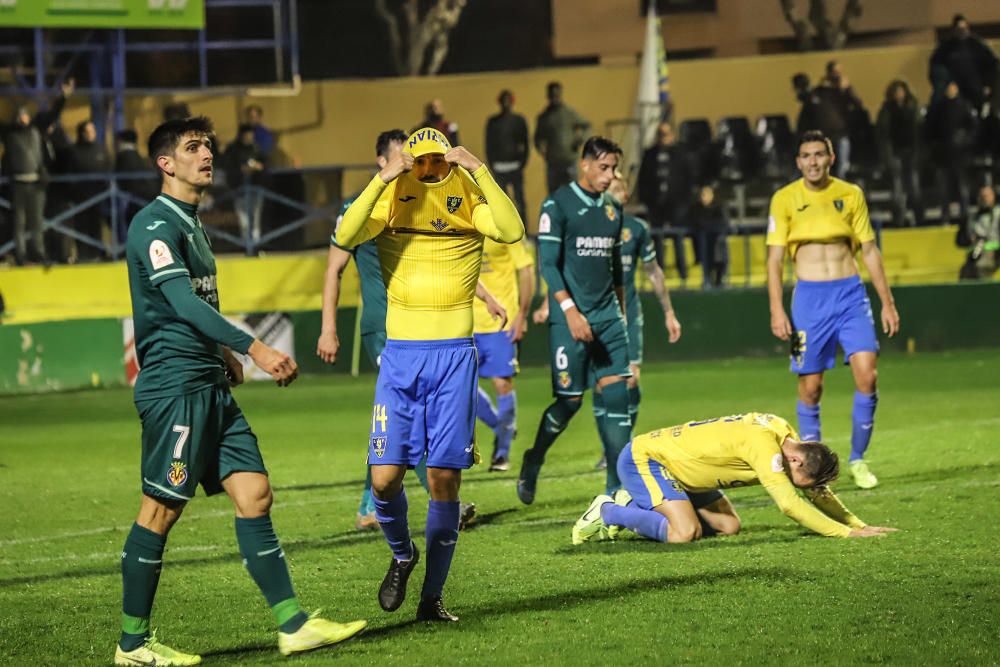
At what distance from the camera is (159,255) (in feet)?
20.8

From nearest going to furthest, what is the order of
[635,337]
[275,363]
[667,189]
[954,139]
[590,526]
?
[275,363] → [590,526] → [635,337] → [667,189] → [954,139]

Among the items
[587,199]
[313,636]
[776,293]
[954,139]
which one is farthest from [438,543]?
[954,139]

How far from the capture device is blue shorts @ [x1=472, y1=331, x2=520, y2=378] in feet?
41.6

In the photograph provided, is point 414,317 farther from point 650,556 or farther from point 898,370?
point 898,370

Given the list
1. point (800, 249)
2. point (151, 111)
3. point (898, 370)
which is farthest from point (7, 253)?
point (800, 249)

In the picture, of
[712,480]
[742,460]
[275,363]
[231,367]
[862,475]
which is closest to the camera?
[275,363]

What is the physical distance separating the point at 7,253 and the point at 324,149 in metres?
6.32

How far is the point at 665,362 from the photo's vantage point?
67.4 feet

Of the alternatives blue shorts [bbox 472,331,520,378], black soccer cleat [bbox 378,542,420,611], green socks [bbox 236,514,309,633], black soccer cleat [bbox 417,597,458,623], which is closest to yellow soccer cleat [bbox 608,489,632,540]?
black soccer cleat [bbox 378,542,420,611]

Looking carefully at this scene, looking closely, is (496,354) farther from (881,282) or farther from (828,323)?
(881,282)

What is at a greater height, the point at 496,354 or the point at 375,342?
the point at 375,342

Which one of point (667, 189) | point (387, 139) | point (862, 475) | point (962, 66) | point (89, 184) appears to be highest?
point (962, 66)

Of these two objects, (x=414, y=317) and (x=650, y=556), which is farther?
(x=650, y=556)

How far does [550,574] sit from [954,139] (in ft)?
52.5
